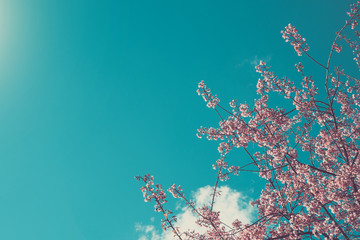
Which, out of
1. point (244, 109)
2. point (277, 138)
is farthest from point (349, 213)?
point (244, 109)

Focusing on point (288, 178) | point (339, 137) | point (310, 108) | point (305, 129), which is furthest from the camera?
point (305, 129)

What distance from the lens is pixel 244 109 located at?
9.57 meters

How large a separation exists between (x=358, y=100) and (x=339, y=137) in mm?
4401

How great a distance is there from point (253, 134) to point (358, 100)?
17.3 ft

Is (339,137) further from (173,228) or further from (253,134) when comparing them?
(173,228)

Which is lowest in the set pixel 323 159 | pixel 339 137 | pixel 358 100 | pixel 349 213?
pixel 349 213

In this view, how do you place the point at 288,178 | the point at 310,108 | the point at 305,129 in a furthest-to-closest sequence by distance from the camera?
the point at 305,129
the point at 288,178
the point at 310,108

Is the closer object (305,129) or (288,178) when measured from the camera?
(288,178)

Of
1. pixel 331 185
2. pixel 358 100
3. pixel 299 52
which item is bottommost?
pixel 331 185

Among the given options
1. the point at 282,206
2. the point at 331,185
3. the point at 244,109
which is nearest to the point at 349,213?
the point at 331,185

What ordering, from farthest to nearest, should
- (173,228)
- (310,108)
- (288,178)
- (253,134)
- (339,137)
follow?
(288,178) → (253,134) → (310,108) → (339,137) → (173,228)

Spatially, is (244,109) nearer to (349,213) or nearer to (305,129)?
(305,129)

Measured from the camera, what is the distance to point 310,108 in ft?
27.1

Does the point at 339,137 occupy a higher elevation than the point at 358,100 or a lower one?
lower
